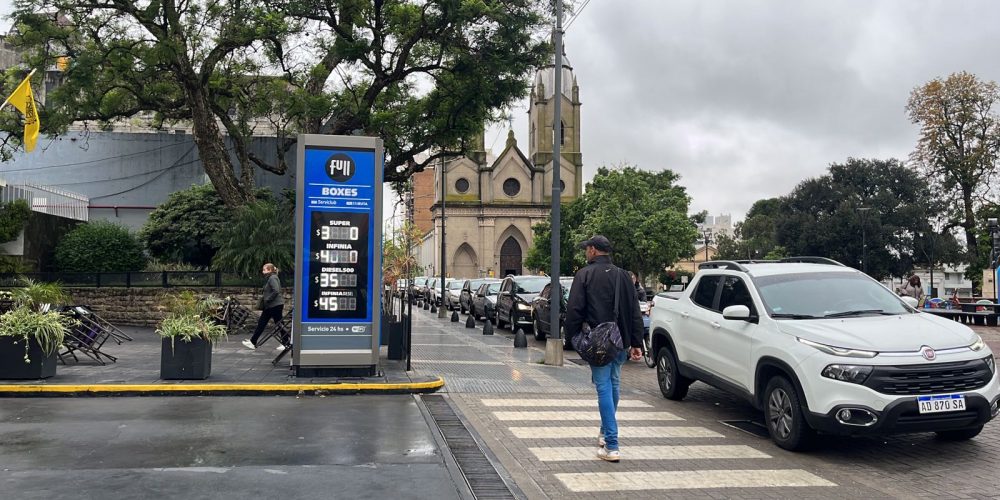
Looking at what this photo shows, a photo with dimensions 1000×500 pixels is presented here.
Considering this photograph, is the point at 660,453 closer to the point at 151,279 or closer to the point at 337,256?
the point at 337,256

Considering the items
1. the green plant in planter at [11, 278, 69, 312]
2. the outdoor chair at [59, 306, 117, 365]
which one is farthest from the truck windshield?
the outdoor chair at [59, 306, 117, 365]

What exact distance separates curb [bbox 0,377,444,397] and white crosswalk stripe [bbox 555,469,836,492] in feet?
14.5

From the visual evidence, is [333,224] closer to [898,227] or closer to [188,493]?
[188,493]

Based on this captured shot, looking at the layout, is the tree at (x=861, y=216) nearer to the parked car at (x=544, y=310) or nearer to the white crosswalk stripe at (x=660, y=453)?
the parked car at (x=544, y=310)

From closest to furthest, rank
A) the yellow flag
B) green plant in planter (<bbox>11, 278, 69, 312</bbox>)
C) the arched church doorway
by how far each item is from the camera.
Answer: green plant in planter (<bbox>11, 278, 69, 312</bbox>)
the yellow flag
the arched church doorway

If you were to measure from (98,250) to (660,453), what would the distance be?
22.0 meters

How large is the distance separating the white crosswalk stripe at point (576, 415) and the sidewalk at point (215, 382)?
1.84 metres

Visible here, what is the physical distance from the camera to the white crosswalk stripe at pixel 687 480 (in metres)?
5.86

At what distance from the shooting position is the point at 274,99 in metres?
24.7

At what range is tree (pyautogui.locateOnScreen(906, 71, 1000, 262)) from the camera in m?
45.5

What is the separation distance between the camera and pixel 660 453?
6984mm

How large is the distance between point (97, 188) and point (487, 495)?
34.7 metres

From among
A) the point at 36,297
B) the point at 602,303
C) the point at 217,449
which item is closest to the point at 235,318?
the point at 36,297

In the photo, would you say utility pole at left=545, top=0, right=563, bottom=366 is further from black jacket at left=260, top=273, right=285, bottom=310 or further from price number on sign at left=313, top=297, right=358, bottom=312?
black jacket at left=260, top=273, right=285, bottom=310
